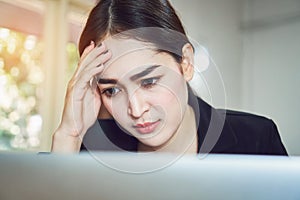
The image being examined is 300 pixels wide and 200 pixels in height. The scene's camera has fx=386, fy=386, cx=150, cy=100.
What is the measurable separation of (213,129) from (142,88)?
0.19 meters

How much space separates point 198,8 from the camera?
0.94 metres

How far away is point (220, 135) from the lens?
35.7 inches

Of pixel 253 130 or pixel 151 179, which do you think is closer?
pixel 151 179

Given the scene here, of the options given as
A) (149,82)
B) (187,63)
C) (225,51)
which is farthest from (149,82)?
(225,51)

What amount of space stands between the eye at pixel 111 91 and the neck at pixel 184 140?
0.44 ft

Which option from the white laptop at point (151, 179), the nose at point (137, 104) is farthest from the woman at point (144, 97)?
the white laptop at point (151, 179)

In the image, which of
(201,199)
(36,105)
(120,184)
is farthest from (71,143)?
(201,199)

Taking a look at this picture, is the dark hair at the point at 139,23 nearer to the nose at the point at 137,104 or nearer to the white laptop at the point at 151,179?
the nose at the point at 137,104

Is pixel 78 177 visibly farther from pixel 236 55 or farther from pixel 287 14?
pixel 287 14

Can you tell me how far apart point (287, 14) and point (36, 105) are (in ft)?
2.10

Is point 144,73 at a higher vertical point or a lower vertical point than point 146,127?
higher

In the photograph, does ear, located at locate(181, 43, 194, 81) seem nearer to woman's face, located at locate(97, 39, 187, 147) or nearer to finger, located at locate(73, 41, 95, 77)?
woman's face, located at locate(97, 39, 187, 147)

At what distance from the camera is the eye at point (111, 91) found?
35.4 inches

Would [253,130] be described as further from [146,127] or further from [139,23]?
[139,23]
